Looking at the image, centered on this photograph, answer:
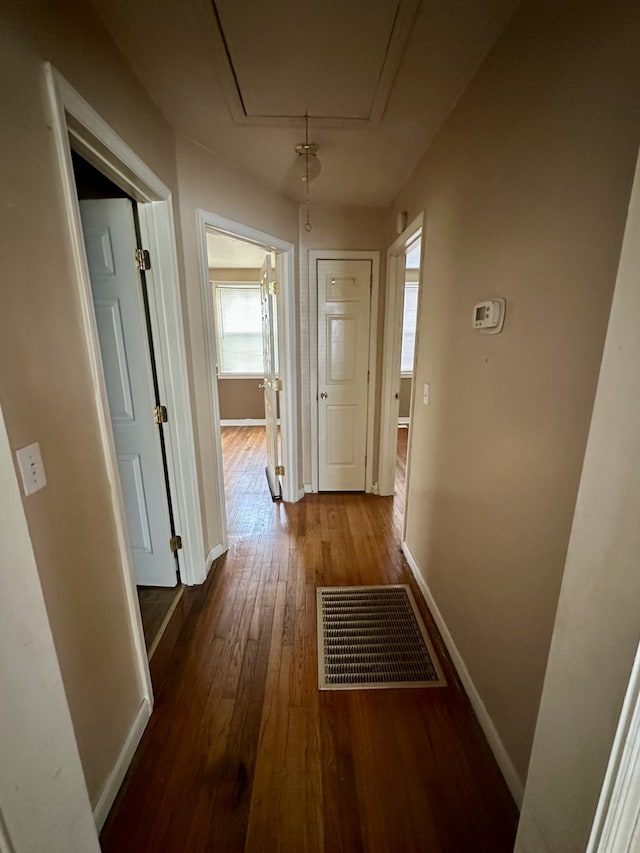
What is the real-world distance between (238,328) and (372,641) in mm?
4880

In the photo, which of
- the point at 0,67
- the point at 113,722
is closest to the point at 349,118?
the point at 0,67

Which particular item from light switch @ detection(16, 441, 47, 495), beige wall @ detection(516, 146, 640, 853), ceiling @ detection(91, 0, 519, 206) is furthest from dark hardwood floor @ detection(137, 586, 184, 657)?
ceiling @ detection(91, 0, 519, 206)

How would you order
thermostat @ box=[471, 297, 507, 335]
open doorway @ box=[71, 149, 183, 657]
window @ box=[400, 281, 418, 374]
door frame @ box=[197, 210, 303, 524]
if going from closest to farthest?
1. thermostat @ box=[471, 297, 507, 335]
2. open doorway @ box=[71, 149, 183, 657]
3. door frame @ box=[197, 210, 303, 524]
4. window @ box=[400, 281, 418, 374]

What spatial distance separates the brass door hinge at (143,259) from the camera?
1.63 m

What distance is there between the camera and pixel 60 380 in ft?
2.98

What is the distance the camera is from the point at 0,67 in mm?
746

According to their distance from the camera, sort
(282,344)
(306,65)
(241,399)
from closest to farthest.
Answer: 1. (306,65)
2. (282,344)
3. (241,399)

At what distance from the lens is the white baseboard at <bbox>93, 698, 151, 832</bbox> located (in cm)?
102

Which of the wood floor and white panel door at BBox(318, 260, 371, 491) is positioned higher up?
white panel door at BBox(318, 260, 371, 491)

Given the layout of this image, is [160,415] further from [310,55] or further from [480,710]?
[480,710]

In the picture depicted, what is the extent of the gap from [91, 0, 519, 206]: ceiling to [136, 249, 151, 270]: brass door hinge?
0.62m

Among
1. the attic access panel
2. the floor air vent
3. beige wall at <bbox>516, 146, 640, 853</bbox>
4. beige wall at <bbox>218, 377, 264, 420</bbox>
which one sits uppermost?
the attic access panel

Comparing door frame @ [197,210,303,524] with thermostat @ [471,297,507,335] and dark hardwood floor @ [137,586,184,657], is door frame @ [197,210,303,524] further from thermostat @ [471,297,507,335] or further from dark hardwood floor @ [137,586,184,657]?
thermostat @ [471,297,507,335]

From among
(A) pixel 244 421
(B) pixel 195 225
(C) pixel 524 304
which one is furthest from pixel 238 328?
(C) pixel 524 304
